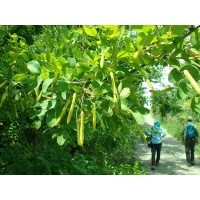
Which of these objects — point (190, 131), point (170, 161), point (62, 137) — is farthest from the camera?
point (170, 161)

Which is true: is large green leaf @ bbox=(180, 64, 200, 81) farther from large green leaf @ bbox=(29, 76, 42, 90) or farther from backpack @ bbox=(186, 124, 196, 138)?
backpack @ bbox=(186, 124, 196, 138)

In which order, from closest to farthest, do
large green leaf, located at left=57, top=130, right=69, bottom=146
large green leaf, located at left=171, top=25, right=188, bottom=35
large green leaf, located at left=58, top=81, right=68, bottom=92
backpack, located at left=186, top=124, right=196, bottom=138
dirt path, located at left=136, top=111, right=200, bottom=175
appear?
large green leaf, located at left=171, top=25, right=188, bottom=35
large green leaf, located at left=58, top=81, right=68, bottom=92
large green leaf, located at left=57, top=130, right=69, bottom=146
dirt path, located at left=136, top=111, right=200, bottom=175
backpack, located at left=186, top=124, right=196, bottom=138

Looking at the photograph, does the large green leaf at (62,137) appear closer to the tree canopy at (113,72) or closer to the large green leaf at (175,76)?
the tree canopy at (113,72)

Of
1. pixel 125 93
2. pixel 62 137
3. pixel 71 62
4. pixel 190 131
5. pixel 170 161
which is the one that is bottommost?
pixel 170 161

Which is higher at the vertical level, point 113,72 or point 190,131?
point 113,72

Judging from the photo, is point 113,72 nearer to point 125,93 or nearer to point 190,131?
point 125,93

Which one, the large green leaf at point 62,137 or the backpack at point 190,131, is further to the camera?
the backpack at point 190,131

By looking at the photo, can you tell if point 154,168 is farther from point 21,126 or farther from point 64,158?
point 64,158

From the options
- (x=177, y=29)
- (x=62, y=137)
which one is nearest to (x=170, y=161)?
(x=62, y=137)

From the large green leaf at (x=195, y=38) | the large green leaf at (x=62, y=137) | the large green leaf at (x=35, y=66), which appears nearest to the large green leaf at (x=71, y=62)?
the large green leaf at (x=35, y=66)

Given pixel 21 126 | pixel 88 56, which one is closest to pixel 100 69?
pixel 88 56

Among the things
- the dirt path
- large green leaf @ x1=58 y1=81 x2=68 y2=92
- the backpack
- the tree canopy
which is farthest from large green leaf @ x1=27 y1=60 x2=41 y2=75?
the backpack

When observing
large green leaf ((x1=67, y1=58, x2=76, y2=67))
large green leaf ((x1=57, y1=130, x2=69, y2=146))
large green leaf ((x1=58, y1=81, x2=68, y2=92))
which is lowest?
large green leaf ((x1=57, y1=130, x2=69, y2=146))

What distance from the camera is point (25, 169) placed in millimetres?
1871
